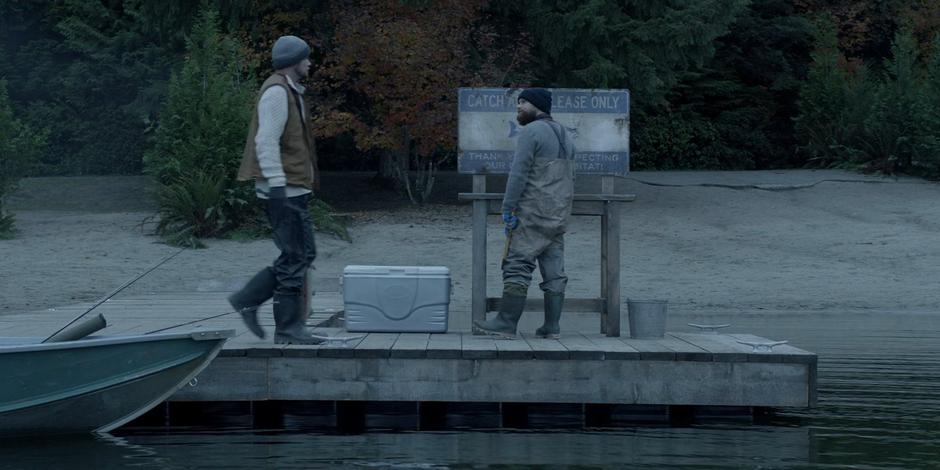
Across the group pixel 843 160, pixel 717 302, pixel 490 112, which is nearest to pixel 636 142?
pixel 843 160

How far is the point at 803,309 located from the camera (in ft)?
50.8

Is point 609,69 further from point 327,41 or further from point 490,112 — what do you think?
point 490,112

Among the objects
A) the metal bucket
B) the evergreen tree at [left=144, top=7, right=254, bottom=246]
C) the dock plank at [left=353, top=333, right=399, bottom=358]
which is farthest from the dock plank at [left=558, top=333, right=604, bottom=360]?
the evergreen tree at [left=144, top=7, right=254, bottom=246]

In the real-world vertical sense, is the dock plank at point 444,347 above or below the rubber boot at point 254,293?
below

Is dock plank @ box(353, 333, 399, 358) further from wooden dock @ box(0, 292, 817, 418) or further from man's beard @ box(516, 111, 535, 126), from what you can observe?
man's beard @ box(516, 111, 535, 126)

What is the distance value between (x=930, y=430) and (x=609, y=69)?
13.9 m

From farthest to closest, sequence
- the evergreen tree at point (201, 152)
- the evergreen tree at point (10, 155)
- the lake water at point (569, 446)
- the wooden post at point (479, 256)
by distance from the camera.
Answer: the evergreen tree at point (10, 155), the evergreen tree at point (201, 152), the wooden post at point (479, 256), the lake water at point (569, 446)

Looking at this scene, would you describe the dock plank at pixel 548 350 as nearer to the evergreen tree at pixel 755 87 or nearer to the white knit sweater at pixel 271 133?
the white knit sweater at pixel 271 133

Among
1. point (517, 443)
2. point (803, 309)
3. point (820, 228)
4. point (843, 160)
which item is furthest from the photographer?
point (843, 160)

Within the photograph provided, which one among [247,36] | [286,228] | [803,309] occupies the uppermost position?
[247,36]

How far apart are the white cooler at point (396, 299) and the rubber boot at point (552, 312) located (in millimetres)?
651

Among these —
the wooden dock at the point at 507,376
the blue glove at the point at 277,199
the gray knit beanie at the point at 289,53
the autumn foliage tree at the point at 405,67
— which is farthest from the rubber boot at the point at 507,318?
the autumn foliage tree at the point at 405,67

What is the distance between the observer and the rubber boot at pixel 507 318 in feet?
27.0

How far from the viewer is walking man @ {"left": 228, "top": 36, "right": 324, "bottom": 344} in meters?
7.46
